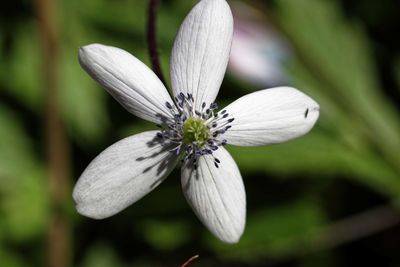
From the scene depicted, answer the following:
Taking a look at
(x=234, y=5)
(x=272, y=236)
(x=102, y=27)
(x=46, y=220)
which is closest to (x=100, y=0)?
(x=102, y=27)

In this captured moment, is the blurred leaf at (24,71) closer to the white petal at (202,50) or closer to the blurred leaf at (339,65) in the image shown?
the blurred leaf at (339,65)

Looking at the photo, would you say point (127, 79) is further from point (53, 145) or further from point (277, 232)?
point (277, 232)

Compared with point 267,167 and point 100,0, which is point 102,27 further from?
point 267,167

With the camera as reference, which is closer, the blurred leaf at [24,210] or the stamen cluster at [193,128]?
the stamen cluster at [193,128]

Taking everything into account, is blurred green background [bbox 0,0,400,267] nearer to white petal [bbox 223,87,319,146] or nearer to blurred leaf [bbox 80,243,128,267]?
blurred leaf [bbox 80,243,128,267]

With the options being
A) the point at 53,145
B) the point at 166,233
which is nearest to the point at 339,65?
the point at 166,233

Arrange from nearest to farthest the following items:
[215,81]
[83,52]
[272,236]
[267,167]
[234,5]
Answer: [83,52] < [215,81] < [267,167] < [272,236] < [234,5]

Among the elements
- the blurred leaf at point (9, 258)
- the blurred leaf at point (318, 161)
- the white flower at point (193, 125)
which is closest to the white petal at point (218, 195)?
the white flower at point (193, 125)
